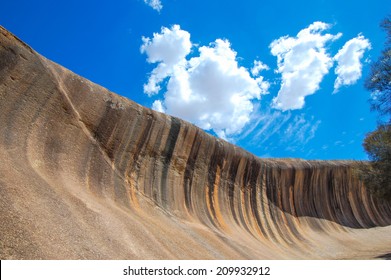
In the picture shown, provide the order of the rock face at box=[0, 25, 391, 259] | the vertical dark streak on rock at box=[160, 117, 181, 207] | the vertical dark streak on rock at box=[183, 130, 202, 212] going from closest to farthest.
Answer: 1. the rock face at box=[0, 25, 391, 259]
2. the vertical dark streak on rock at box=[160, 117, 181, 207]
3. the vertical dark streak on rock at box=[183, 130, 202, 212]

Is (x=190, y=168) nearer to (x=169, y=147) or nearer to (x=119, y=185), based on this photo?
(x=169, y=147)

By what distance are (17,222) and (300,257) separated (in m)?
14.9

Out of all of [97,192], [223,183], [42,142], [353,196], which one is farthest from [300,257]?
[353,196]

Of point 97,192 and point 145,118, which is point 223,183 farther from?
point 97,192

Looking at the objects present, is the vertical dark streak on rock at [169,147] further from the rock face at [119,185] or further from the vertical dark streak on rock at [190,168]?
the vertical dark streak on rock at [190,168]

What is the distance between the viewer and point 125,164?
13.7 m

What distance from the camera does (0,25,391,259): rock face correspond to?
7.80m

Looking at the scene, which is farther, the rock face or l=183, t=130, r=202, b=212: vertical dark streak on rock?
l=183, t=130, r=202, b=212: vertical dark streak on rock

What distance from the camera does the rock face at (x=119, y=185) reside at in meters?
7.80

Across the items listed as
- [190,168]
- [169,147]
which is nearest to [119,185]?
[169,147]

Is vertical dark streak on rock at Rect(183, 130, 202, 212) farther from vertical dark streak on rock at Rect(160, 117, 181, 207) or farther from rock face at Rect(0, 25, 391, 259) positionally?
vertical dark streak on rock at Rect(160, 117, 181, 207)

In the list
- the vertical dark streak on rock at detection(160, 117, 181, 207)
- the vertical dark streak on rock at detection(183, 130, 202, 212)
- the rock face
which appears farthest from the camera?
the vertical dark streak on rock at detection(183, 130, 202, 212)

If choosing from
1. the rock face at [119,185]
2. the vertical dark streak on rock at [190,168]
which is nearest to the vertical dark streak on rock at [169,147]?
the rock face at [119,185]

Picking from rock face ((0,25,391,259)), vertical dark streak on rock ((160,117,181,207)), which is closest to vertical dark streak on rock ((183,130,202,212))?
rock face ((0,25,391,259))
